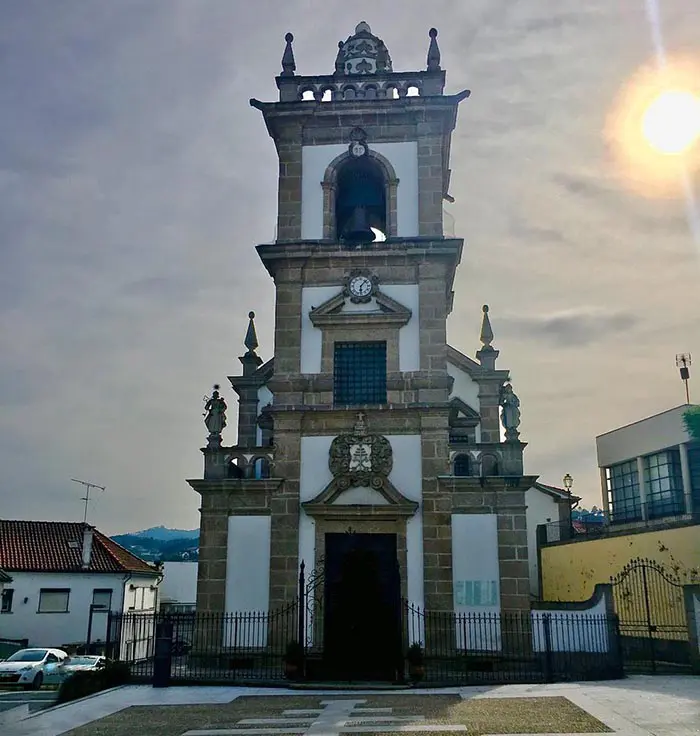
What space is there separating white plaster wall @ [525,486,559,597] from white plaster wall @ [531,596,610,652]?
702 inches

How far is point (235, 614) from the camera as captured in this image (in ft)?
60.7

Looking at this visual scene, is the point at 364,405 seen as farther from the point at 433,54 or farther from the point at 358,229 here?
the point at 433,54

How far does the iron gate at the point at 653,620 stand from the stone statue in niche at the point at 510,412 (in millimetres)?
4405

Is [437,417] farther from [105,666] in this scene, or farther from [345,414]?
[105,666]

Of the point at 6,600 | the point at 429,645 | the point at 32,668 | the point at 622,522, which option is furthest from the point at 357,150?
the point at 6,600

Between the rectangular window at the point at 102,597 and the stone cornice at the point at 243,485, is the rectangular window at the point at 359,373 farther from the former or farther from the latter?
the rectangular window at the point at 102,597

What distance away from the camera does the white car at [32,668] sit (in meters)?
24.0

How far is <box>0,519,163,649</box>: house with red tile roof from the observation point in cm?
3744

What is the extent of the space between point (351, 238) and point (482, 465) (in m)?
6.87

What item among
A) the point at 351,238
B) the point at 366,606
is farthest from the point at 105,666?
the point at 351,238

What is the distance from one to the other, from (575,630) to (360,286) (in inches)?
375

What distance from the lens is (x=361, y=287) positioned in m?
20.7

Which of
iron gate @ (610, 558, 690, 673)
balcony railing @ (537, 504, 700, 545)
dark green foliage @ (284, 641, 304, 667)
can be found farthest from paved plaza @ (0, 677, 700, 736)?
balcony railing @ (537, 504, 700, 545)

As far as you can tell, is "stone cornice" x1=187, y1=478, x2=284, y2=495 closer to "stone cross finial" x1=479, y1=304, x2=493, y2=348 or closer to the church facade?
the church facade
